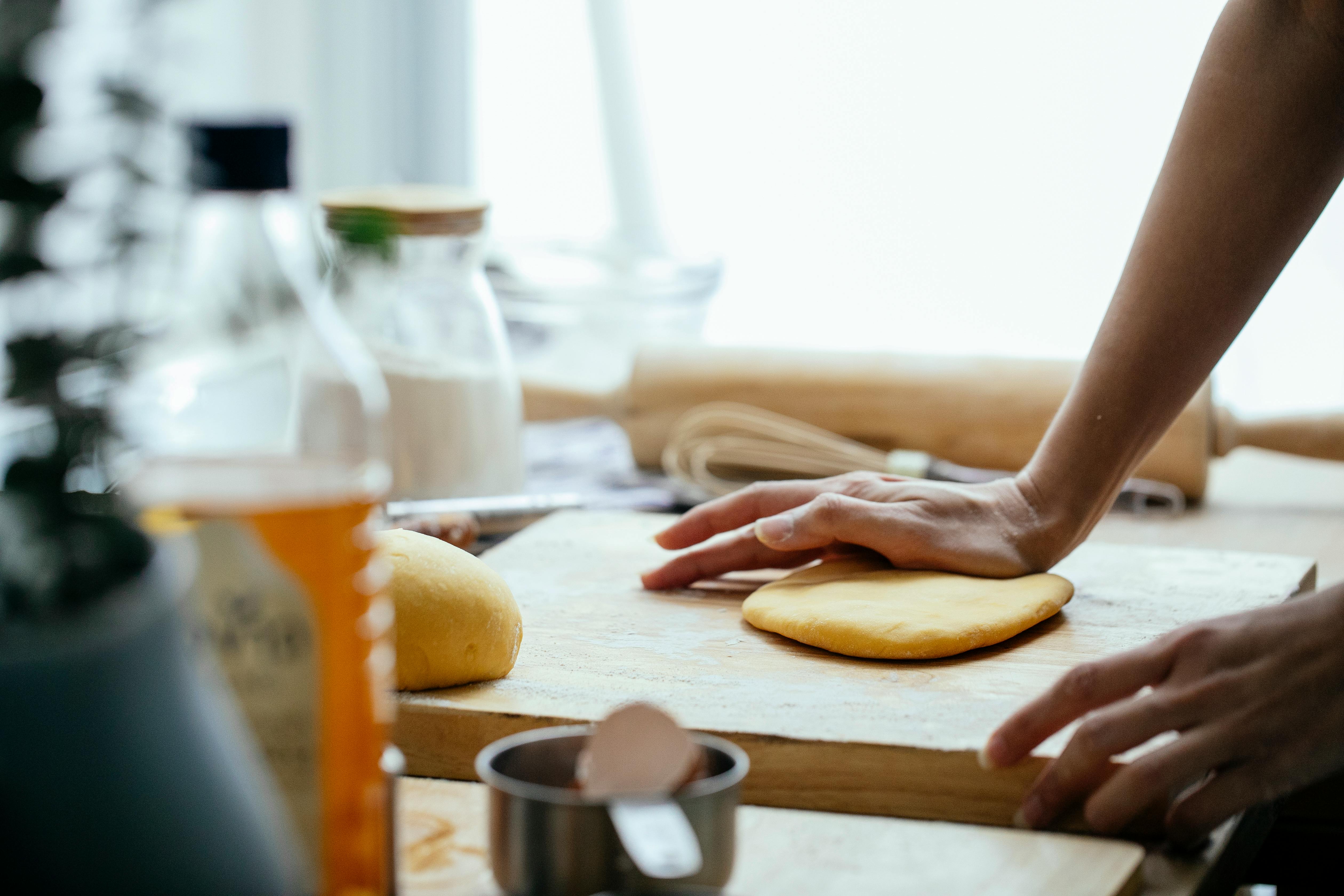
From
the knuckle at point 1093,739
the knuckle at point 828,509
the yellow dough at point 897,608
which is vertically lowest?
the yellow dough at point 897,608

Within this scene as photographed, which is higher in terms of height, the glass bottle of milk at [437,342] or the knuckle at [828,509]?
the glass bottle of milk at [437,342]

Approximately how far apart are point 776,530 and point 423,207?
45 cm

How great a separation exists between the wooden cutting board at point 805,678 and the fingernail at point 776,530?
0.21ft

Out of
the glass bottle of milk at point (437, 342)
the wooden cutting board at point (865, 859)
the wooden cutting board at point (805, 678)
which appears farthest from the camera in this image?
the glass bottle of milk at point (437, 342)

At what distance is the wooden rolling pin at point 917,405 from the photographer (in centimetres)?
157

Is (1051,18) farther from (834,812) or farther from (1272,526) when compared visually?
(834,812)

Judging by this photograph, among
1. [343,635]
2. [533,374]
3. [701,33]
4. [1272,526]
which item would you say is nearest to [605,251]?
[533,374]

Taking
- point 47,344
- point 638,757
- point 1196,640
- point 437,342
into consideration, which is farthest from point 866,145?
point 47,344

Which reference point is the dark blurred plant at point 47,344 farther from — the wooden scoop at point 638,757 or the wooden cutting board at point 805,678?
the wooden cutting board at point 805,678

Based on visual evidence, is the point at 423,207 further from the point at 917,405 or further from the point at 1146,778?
the point at 1146,778

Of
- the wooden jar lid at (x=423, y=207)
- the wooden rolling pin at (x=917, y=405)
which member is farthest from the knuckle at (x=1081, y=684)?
the wooden rolling pin at (x=917, y=405)

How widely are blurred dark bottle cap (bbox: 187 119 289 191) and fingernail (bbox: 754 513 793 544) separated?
2.21 ft

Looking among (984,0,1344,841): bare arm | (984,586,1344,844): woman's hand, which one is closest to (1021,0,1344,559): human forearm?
(984,0,1344,841): bare arm

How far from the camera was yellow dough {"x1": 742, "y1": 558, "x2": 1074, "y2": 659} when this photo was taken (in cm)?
91
